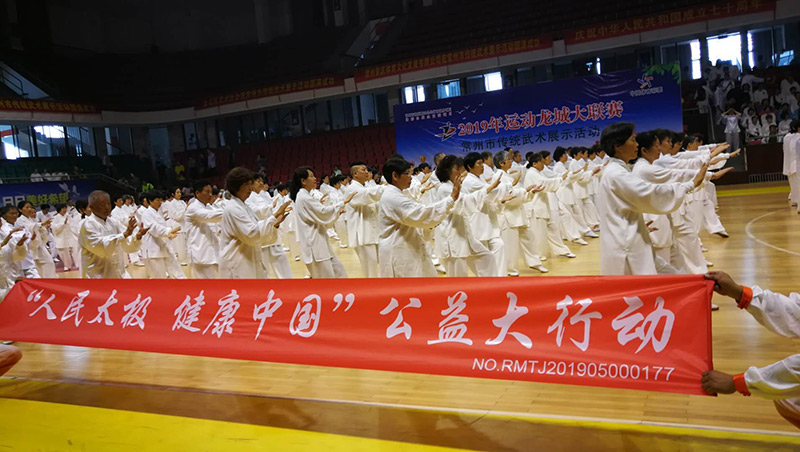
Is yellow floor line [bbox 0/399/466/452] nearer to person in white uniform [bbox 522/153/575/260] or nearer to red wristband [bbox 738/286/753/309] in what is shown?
red wristband [bbox 738/286/753/309]

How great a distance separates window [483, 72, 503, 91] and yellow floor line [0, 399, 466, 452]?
19292mm

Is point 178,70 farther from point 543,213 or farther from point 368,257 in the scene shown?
point 543,213

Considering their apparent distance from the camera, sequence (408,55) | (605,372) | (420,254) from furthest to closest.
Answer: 1. (408,55)
2. (420,254)
3. (605,372)

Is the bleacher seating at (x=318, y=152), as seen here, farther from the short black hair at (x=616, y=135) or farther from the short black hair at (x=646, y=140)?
the short black hair at (x=616, y=135)

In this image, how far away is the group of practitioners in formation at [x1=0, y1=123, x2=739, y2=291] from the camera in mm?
4199

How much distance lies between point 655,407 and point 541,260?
18.7 feet

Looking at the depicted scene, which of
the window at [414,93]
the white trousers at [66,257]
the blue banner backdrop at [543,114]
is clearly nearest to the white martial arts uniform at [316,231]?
the white trousers at [66,257]

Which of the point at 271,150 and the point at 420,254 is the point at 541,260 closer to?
the point at 420,254

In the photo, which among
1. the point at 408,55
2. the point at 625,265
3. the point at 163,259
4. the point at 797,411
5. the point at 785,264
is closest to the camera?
the point at 797,411

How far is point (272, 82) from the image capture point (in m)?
26.2

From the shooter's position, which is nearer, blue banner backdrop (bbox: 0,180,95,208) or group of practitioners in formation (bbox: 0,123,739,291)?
group of practitioners in formation (bbox: 0,123,739,291)

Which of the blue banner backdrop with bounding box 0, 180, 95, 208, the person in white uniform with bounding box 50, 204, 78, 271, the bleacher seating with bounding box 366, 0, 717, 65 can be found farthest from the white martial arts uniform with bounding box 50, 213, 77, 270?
the bleacher seating with bounding box 366, 0, 717, 65

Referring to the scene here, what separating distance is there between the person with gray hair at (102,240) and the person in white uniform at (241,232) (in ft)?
3.34

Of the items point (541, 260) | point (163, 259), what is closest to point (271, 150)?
point (163, 259)
